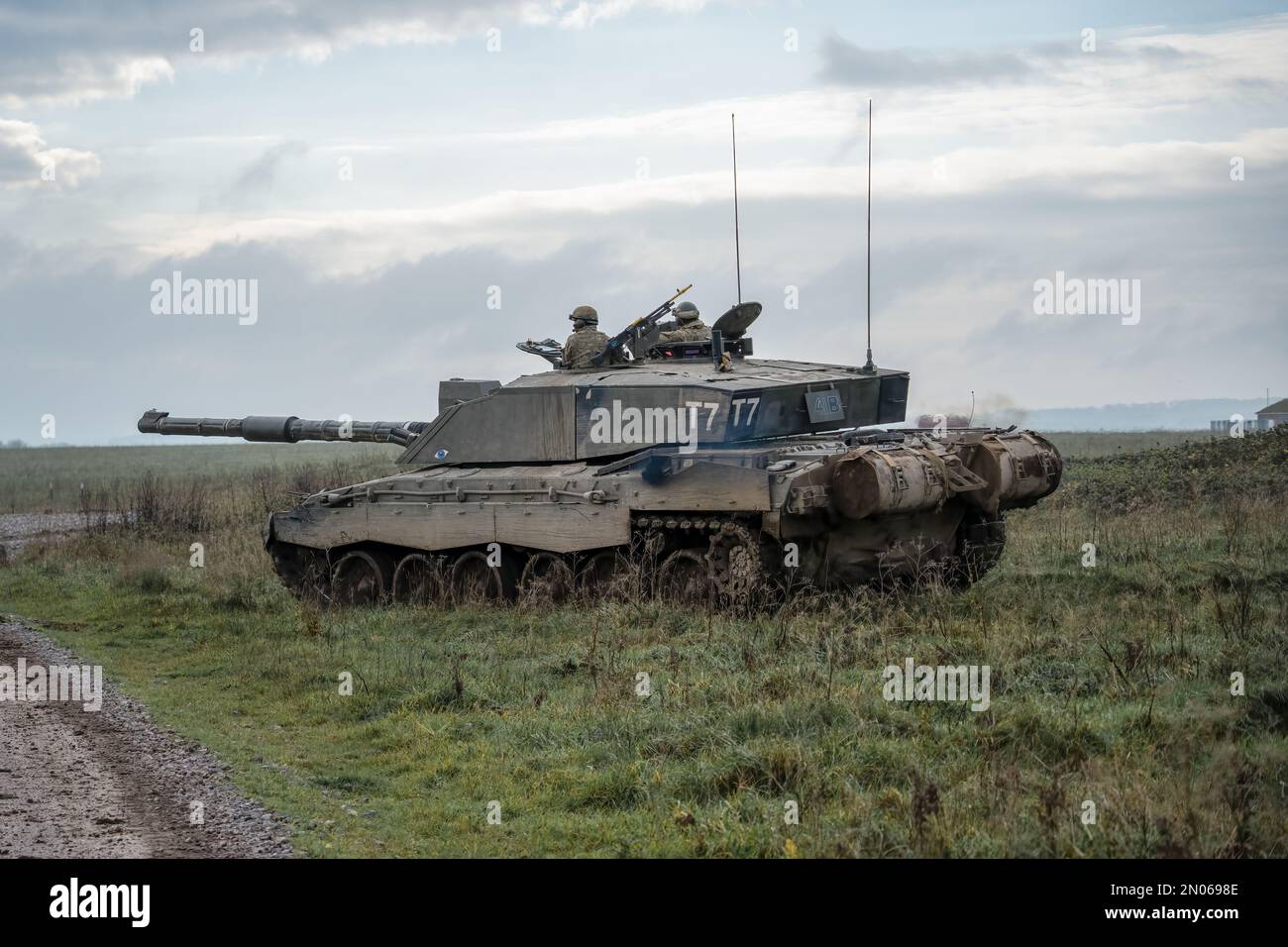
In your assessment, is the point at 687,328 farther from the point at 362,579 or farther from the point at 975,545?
the point at 362,579

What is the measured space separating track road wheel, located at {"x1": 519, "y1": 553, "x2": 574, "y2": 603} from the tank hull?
0.03m

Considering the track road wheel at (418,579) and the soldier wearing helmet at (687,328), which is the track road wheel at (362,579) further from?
the soldier wearing helmet at (687,328)

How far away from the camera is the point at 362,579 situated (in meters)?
16.7

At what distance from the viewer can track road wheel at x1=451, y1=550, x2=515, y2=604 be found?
15.4 meters

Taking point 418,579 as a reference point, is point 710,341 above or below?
above

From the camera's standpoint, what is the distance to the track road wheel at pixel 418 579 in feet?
51.7

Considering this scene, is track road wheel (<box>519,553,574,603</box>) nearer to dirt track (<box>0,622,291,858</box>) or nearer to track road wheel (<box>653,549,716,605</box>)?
track road wheel (<box>653,549,716,605</box>)

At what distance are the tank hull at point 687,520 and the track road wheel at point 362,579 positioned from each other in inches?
0.8

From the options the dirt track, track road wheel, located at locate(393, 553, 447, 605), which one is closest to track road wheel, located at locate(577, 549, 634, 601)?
track road wheel, located at locate(393, 553, 447, 605)

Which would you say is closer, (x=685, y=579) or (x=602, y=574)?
(x=685, y=579)

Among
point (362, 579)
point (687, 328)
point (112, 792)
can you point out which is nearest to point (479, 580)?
point (362, 579)

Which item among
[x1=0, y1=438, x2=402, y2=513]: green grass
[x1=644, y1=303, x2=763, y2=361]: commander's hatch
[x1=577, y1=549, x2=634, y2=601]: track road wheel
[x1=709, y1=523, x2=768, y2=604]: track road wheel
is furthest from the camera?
[x1=0, y1=438, x2=402, y2=513]: green grass

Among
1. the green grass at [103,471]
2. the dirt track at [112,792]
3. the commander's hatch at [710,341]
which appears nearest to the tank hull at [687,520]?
the commander's hatch at [710,341]

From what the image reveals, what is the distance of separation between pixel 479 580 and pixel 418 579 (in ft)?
3.06
